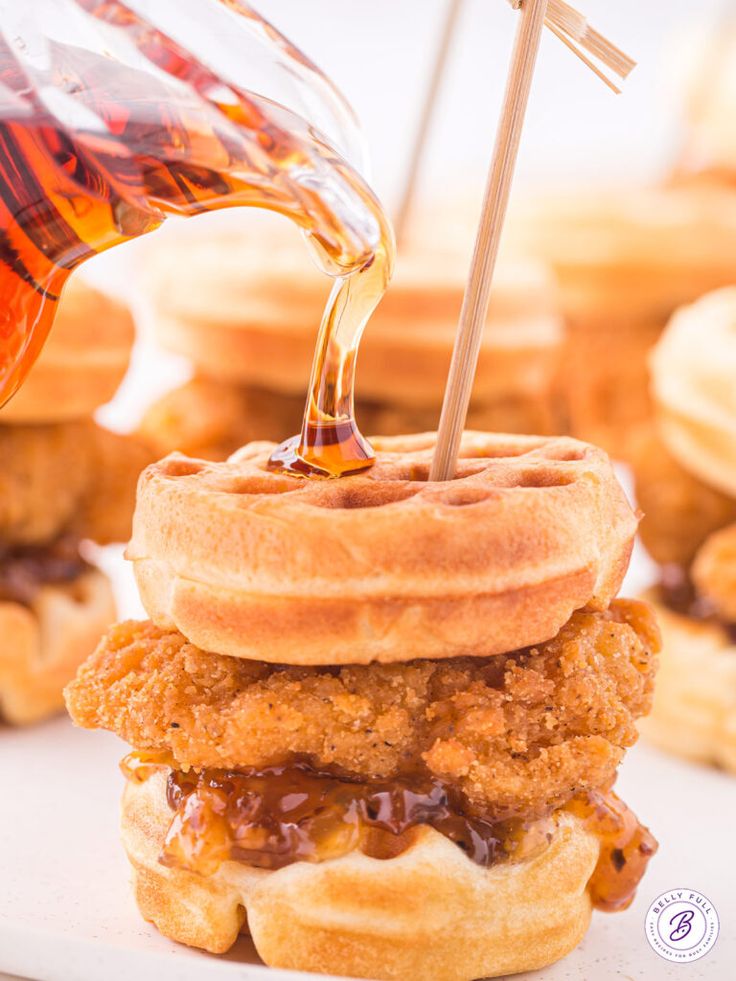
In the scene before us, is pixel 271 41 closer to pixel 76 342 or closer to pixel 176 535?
pixel 176 535

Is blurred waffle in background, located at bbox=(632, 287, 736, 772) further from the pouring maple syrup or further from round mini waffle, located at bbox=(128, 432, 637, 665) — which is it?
the pouring maple syrup

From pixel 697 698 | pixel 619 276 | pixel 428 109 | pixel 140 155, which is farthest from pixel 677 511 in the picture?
pixel 140 155

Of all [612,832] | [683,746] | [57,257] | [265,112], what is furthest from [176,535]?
[683,746]

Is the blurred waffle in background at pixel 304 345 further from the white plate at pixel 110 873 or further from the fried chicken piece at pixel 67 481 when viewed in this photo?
the white plate at pixel 110 873

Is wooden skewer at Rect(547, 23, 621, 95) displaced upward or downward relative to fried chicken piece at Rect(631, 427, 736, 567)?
upward

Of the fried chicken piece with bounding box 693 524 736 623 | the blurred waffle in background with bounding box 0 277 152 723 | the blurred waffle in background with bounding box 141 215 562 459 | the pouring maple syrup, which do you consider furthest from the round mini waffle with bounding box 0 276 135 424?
the fried chicken piece with bounding box 693 524 736 623

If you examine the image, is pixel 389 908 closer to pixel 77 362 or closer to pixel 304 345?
pixel 77 362
